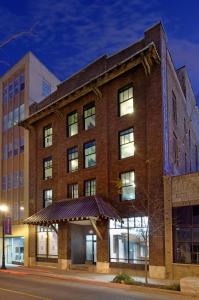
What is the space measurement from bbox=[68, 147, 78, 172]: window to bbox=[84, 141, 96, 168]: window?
52.7 inches

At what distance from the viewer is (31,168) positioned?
1609 inches

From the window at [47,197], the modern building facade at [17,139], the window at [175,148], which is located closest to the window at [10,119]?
the modern building facade at [17,139]

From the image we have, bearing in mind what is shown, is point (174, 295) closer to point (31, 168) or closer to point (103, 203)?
point (103, 203)

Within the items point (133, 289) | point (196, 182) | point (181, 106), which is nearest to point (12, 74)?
point (181, 106)

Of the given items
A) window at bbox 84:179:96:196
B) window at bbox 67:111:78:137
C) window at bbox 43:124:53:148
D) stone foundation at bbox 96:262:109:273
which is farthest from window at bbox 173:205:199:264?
window at bbox 43:124:53:148

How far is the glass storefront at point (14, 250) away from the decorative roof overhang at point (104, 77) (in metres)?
12.4

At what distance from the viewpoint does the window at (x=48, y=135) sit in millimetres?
39000

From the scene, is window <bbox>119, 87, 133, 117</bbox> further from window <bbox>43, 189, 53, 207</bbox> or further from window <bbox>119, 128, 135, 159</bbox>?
window <bbox>43, 189, 53, 207</bbox>

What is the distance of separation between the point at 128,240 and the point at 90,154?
8.06 meters

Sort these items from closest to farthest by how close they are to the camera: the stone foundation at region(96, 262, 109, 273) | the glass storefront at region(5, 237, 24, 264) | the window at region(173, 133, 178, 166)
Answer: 1. the stone foundation at region(96, 262, 109, 273)
2. the window at region(173, 133, 178, 166)
3. the glass storefront at region(5, 237, 24, 264)

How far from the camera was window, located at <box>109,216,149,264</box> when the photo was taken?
2819cm

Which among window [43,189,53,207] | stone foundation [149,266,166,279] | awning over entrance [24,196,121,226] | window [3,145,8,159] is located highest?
window [3,145,8,159]

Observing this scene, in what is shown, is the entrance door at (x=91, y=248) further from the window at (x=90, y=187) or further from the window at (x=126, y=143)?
the window at (x=126, y=143)

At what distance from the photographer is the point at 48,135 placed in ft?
129
